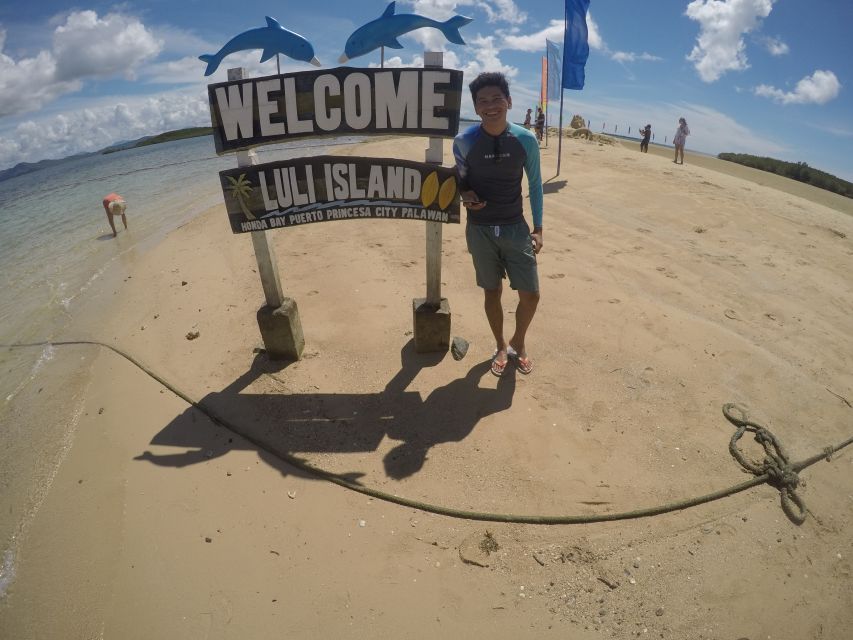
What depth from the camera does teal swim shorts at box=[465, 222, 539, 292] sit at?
3332mm

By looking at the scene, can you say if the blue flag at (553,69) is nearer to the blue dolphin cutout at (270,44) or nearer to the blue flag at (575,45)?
the blue flag at (575,45)

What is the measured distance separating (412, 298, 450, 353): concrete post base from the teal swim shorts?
0.59m

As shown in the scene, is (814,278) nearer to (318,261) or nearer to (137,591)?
(318,261)

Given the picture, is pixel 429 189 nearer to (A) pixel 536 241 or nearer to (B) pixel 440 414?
(A) pixel 536 241

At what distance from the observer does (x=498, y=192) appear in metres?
3.24

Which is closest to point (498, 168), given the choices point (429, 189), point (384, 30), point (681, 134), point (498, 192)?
point (498, 192)

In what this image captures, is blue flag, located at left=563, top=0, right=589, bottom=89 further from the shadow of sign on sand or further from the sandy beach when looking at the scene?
the shadow of sign on sand

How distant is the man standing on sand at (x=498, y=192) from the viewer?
3039mm

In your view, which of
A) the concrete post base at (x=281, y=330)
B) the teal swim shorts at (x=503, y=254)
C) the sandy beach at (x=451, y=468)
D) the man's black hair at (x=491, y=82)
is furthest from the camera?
the concrete post base at (x=281, y=330)

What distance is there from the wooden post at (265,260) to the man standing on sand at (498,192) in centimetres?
171

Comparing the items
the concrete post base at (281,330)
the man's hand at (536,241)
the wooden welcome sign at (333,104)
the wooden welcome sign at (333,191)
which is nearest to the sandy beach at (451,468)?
the concrete post base at (281,330)

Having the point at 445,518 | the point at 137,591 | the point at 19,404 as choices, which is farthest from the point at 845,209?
the point at 19,404

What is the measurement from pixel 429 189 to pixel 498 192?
59cm

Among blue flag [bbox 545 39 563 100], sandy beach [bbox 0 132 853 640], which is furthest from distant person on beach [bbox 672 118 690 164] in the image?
sandy beach [bbox 0 132 853 640]
